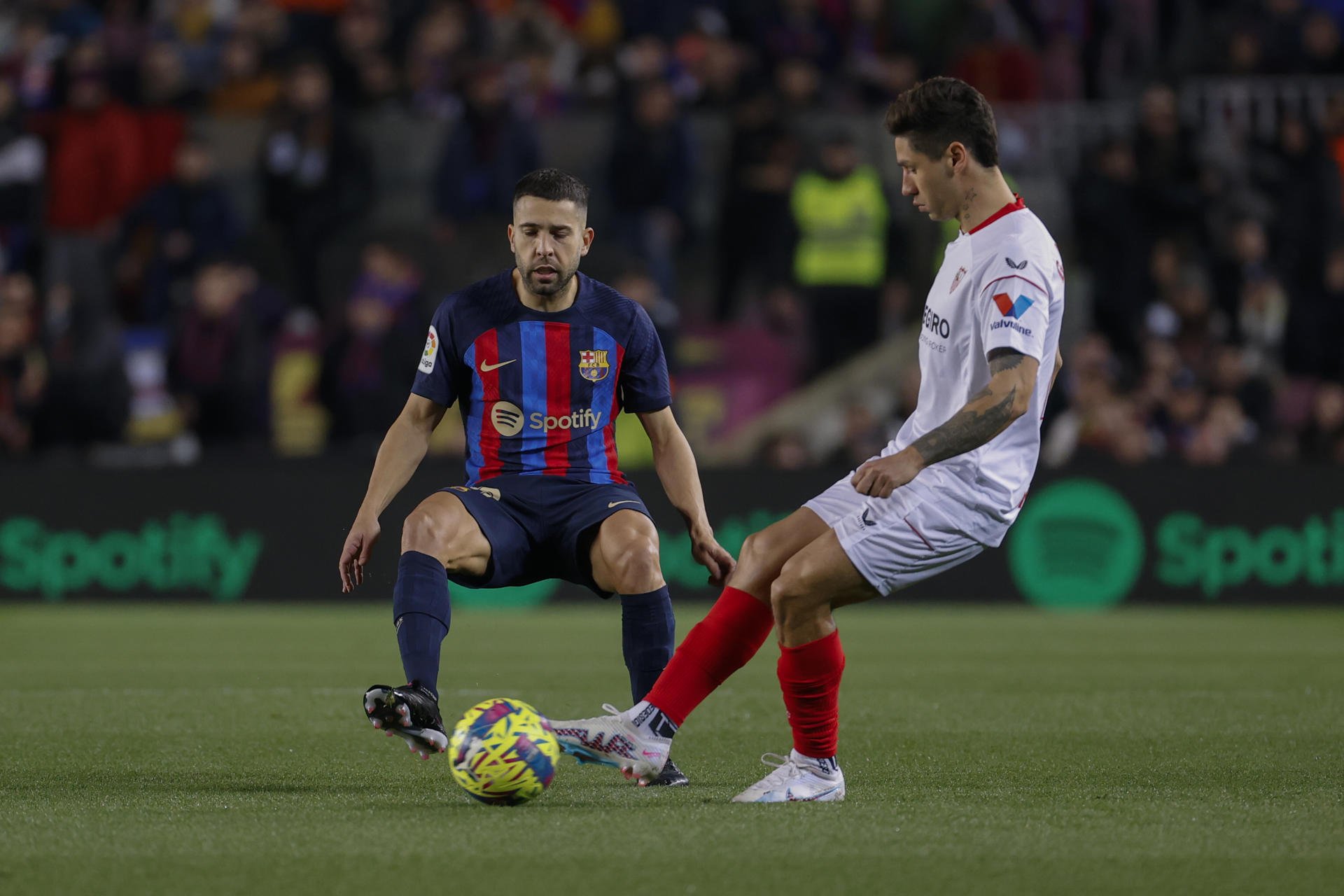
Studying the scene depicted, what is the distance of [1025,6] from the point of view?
1653cm

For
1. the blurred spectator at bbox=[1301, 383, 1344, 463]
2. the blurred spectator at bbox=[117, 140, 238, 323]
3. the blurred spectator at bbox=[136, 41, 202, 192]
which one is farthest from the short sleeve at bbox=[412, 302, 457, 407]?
the blurred spectator at bbox=[136, 41, 202, 192]

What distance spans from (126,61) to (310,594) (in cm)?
508

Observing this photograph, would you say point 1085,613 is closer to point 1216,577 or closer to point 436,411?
point 1216,577

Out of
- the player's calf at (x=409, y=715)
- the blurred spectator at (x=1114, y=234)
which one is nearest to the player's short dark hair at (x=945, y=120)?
the player's calf at (x=409, y=715)

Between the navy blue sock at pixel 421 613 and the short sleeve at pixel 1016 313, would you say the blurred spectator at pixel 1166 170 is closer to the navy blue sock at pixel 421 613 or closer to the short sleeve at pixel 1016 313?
the short sleeve at pixel 1016 313

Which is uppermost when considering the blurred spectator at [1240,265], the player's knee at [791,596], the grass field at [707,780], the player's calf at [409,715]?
the blurred spectator at [1240,265]

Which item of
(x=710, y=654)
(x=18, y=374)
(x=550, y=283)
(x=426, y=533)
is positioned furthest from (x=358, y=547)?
(x=18, y=374)

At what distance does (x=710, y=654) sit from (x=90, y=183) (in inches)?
442

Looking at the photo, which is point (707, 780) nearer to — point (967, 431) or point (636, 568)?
point (636, 568)

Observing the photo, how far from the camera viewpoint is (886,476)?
15.7ft

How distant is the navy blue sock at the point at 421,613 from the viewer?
543cm

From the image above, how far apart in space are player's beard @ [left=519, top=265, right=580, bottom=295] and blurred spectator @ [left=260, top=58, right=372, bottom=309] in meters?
9.30

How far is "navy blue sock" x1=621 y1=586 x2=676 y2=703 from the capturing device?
5746 millimetres

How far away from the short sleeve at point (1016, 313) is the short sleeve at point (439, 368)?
1772 mm
